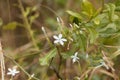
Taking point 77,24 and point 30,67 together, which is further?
point 30,67

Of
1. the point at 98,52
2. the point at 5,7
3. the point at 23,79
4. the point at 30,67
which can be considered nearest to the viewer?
the point at 98,52

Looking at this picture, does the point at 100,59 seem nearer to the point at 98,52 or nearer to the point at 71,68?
the point at 98,52

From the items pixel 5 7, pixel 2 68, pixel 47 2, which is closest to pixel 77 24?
pixel 2 68

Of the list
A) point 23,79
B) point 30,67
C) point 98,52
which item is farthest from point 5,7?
point 98,52

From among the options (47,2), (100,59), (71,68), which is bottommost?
(100,59)

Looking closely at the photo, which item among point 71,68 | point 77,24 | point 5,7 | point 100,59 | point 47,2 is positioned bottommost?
point 100,59

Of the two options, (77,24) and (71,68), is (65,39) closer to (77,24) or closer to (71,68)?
(77,24)

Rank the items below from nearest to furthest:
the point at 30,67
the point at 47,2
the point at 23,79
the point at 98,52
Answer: the point at 98,52 → the point at 23,79 → the point at 30,67 → the point at 47,2

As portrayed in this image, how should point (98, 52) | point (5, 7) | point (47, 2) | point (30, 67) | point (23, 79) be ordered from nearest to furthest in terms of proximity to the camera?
point (98, 52)
point (23, 79)
point (30, 67)
point (47, 2)
point (5, 7)

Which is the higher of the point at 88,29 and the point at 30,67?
the point at 30,67
